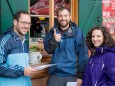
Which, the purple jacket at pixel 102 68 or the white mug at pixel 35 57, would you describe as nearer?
the purple jacket at pixel 102 68

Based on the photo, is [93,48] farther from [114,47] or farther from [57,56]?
[57,56]

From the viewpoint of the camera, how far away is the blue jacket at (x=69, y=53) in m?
4.49

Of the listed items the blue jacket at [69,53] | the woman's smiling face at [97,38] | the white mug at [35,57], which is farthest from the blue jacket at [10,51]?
the white mug at [35,57]

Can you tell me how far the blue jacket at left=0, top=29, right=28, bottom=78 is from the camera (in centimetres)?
365

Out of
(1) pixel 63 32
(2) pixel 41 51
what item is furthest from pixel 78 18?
(1) pixel 63 32

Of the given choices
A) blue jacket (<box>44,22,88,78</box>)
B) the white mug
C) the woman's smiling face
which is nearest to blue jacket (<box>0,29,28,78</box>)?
blue jacket (<box>44,22,88,78</box>)

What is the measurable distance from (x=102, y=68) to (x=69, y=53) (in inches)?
34.0

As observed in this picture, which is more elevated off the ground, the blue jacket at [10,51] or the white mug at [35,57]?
the blue jacket at [10,51]

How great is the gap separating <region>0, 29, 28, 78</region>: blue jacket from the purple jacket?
0.79 m

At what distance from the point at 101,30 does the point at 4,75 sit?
4.10 ft

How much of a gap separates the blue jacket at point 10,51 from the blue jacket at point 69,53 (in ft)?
2.50

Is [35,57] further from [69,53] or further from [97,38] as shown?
[97,38]

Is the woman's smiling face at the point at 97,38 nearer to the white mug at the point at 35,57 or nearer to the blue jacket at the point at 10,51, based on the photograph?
the blue jacket at the point at 10,51

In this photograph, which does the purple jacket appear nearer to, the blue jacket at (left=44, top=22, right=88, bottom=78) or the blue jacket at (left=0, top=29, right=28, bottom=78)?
the blue jacket at (left=44, top=22, right=88, bottom=78)
